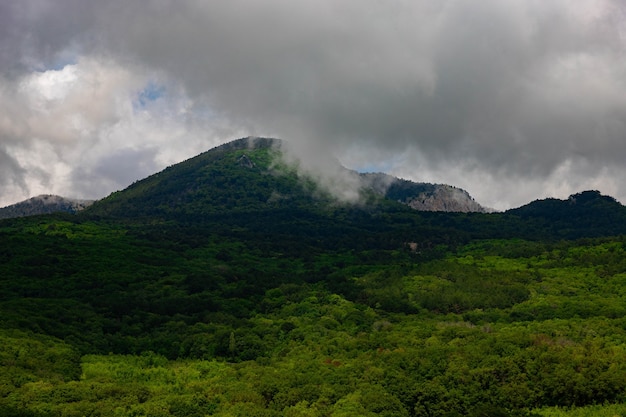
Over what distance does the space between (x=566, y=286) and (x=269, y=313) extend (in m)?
84.4

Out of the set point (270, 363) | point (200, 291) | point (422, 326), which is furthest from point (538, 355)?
point (200, 291)

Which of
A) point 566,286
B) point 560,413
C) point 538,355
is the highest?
point 566,286

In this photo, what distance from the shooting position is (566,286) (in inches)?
6476

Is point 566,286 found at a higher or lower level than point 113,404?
higher

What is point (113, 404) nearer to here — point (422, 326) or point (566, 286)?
point (422, 326)

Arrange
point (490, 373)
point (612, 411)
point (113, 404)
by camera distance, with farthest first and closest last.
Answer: point (490, 373) → point (113, 404) → point (612, 411)

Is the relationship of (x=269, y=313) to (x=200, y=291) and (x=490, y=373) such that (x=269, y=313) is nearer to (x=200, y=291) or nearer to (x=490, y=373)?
(x=200, y=291)

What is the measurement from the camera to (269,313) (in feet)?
546

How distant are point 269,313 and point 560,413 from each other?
9803cm

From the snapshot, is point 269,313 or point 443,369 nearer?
point 443,369

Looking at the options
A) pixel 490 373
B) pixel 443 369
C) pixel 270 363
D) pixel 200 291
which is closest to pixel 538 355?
pixel 490 373

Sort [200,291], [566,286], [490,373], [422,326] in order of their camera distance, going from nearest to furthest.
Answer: [490,373]
[422,326]
[566,286]
[200,291]

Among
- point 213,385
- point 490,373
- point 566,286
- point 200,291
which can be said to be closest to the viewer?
point 490,373

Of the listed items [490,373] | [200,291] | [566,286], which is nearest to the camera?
[490,373]
